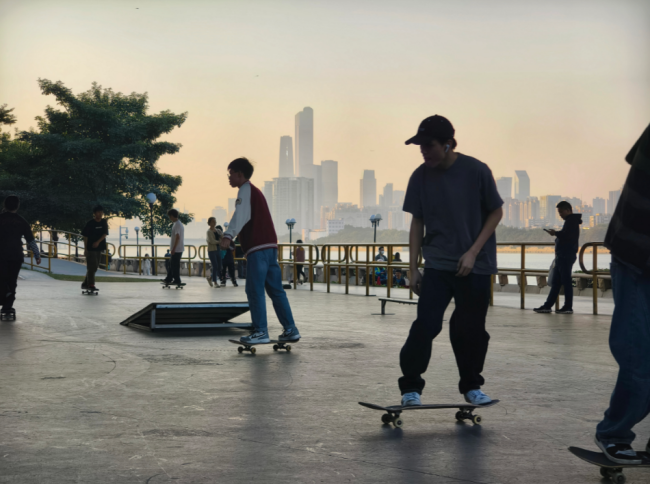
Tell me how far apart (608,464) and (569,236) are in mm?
8842

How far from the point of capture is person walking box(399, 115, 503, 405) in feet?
13.6

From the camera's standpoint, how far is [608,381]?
570 cm

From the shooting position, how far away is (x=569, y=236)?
1145 centimetres

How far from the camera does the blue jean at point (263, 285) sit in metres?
6.90

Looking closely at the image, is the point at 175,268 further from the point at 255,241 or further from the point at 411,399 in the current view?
the point at 411,399

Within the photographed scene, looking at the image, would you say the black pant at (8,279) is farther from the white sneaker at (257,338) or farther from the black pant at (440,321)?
the black pant at (440,321)

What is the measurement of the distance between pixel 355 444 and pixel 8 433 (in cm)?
185

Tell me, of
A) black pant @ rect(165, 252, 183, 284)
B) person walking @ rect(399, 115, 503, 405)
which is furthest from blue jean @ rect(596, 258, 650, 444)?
black pant @ rect(165, 252, 183, 284)

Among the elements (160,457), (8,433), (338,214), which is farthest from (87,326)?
(338,214)

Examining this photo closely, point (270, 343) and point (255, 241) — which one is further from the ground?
point (255, 241)

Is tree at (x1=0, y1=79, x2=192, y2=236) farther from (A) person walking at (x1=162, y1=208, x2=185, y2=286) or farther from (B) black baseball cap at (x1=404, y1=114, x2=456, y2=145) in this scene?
(B) black baseball cap at (x1=404, y1=114, x2=456, y2=145)

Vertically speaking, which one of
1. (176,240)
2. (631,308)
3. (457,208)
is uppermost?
(457,208)

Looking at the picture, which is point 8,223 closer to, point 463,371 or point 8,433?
point 8,433

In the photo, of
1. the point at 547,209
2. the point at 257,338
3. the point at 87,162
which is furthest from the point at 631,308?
the point at 547,209
